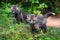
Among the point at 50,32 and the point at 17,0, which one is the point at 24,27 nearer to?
the point at 50,32

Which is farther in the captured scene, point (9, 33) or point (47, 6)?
point (47, 6)

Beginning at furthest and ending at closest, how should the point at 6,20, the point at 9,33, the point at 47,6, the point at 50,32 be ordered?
the point at 47,6, the point at 6,20, the point at 50,32, the point at 9,33

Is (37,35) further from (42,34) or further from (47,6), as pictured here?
(47,6)

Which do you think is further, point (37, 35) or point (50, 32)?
point (50, 32)

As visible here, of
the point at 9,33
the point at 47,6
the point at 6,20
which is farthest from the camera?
the point at 47,6

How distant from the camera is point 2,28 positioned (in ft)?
25.3

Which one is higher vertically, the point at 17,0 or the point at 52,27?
the point at 17,0

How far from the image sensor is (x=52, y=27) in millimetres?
8820

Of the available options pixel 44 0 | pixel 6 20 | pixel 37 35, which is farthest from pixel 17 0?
pixel 37 35

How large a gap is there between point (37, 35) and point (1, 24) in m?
1.47

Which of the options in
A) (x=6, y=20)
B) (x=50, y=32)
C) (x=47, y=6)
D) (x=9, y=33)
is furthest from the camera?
(x=47, y=6)

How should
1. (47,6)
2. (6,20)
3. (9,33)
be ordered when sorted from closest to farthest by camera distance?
(9,33), (6,20), (47,6)

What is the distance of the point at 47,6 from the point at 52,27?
89.7 inches

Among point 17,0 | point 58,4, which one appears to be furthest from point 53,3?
point 17,0
